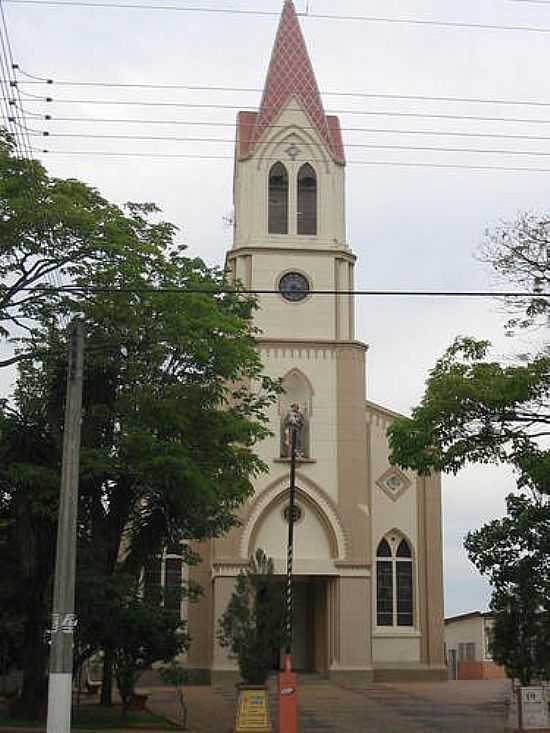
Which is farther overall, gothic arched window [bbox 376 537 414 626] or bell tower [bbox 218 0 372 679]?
gothic arched window [bbox 376 537 414 626]

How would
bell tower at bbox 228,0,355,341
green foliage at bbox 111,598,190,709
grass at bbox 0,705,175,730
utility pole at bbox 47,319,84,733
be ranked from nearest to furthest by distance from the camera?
utility pole at bbox 47,319,84,733, grass at bbox 0,705,175,730, green foliage at bbox 111,598,190,709, bell tower at bbox 228,0,355,341

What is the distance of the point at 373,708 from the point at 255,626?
5.84 m

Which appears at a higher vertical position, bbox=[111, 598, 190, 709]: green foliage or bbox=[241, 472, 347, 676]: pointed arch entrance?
bbox=[241, 472, 347, 676]: pointed arch entrance

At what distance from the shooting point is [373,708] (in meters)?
32.2

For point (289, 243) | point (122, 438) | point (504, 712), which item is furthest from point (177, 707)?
point (289, 243)

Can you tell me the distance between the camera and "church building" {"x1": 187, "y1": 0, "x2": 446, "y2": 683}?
4272 centimetres

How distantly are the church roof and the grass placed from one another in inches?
989

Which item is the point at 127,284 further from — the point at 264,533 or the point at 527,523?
the point at 264,533

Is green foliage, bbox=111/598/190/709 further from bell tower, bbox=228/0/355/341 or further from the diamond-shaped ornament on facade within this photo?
bell tower, bbox=228/0/355/341

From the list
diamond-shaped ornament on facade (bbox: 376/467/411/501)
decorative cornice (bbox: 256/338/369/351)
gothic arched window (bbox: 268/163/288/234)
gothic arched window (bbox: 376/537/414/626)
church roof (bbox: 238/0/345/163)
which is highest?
church roof (bbox: 238/0/345/163)

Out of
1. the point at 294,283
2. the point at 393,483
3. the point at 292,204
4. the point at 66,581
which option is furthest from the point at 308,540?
the point at 66,581

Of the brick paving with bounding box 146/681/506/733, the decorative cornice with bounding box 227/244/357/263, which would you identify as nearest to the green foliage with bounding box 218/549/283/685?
the brick paving with bounding box 146/681/506/733

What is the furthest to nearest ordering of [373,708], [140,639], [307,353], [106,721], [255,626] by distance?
[307,353], [373,708], [255,626], [106,721], [140,639]

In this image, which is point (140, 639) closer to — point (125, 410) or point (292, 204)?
point (125, 410)
